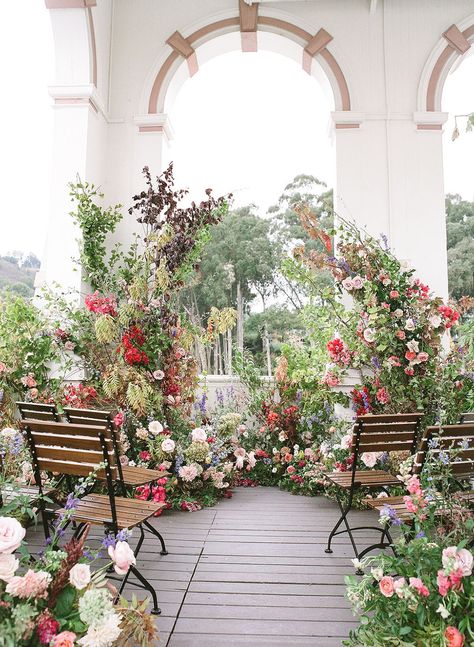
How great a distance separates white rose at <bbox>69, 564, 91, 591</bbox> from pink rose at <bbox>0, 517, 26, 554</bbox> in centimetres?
17

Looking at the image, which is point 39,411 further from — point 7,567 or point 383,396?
point 383,396

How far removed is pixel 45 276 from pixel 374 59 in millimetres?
4029

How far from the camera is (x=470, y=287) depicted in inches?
261

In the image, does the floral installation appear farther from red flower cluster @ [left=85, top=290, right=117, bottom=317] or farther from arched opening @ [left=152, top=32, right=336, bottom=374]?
arched opening @ [left=152, top=32, right=336, bottom=374]

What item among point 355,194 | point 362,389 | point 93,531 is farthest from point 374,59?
point 93,531

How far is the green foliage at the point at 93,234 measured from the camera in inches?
186

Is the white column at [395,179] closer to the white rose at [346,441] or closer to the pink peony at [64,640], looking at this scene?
the white rose at [346,441]

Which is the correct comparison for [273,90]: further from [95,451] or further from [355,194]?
[95,451]

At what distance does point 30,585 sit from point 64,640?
0.52 feet

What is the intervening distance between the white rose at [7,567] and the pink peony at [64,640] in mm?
183

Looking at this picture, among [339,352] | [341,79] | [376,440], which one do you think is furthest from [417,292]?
[341,79]

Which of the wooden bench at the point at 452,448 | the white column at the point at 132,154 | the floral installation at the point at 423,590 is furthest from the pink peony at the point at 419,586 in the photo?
the white column at the point at 132,154

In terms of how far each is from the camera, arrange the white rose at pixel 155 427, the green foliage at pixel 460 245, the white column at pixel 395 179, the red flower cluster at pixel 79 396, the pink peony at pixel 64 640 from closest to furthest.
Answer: the pink peony at pixel 64 640, the white rose at pixel 155 427, the red flower cluster at pixel 79 396, the white column at pixel 395 179, the green foliage at pixel 460 245

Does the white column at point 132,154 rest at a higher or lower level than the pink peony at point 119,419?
higher
